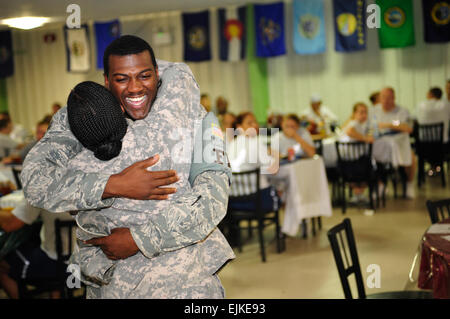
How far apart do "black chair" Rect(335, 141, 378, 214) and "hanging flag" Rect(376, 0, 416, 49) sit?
10.9 ft

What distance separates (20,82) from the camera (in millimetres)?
12617

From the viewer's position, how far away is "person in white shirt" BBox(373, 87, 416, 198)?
271 inches

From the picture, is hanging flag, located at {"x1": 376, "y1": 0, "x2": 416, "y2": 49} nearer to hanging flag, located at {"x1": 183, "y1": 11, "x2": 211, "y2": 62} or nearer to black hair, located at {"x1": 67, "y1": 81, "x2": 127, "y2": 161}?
hanging flag, located at {"x1": 183, "y1": 11, "x2": 211, "y2": 62}

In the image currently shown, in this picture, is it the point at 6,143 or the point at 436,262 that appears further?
the point at 6,143

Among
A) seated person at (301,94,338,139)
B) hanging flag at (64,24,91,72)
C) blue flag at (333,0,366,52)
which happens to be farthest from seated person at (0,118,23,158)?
blue flag at (333,0,366,52)

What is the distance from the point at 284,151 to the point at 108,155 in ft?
15.5

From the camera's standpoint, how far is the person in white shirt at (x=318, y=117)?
25.8 feet

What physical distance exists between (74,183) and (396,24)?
28.1 ft

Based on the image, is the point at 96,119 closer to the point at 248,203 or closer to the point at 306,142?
the point at 248,203

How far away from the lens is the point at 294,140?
5973 mm

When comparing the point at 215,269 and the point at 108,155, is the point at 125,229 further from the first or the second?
the point at 215,269

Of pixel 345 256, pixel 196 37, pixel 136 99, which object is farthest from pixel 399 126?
pixel 136 99
